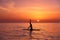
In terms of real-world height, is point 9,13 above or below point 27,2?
below

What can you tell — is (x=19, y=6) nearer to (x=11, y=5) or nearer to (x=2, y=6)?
(x=11, y=5)

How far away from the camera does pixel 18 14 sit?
304 centimetres

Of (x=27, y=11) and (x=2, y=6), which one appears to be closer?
(x=2, y=6)

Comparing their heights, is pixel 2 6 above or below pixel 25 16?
above

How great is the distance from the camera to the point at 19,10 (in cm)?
310

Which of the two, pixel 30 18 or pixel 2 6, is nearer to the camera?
pixel 2 6

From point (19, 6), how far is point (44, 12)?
0.57m

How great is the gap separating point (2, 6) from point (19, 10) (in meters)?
0.39

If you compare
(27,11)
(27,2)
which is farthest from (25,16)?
(27,2)

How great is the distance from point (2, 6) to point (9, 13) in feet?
0.69

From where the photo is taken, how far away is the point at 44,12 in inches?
123

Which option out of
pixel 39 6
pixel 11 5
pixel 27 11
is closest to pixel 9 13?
pixel 11 5

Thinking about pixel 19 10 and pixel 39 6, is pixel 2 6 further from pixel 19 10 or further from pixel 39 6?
pixel 39 6

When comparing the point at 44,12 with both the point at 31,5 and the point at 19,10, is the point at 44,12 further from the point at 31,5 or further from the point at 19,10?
the point at 19,10
